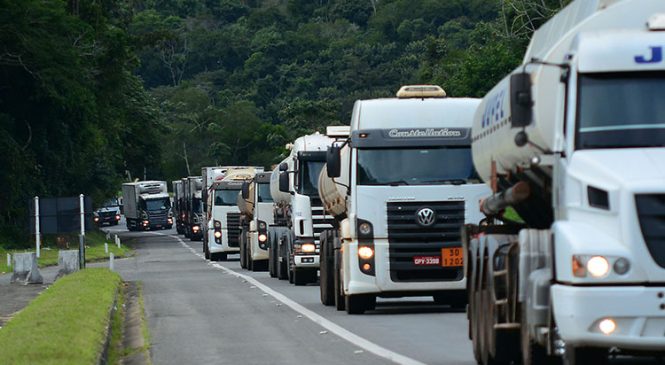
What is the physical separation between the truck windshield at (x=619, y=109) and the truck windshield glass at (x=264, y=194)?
122ft

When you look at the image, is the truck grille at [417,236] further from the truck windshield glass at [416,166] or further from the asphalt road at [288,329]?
the asphalt road at [288,329]

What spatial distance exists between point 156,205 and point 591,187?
117 m

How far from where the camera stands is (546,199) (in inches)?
583

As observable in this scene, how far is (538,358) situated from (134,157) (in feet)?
295

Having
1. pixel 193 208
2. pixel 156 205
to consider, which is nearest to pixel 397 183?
pixel 193 208

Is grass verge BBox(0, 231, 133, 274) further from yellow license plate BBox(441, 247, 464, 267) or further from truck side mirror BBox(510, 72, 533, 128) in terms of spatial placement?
truck side mirror BBox(510, 72, 533, 128)

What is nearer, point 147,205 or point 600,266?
point 600,266

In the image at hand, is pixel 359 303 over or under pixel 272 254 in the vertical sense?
under

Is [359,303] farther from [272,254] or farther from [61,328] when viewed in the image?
[272,254]

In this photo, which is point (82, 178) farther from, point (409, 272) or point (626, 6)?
point (626, 6)

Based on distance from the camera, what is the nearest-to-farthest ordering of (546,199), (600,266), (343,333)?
(600,266), (546,199), (343,333)

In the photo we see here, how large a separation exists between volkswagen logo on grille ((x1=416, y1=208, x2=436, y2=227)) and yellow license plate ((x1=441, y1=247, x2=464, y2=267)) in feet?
1.52

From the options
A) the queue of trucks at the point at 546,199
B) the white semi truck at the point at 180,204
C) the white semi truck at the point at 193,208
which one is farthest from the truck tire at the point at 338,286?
the white semi truck at the point at 180,204

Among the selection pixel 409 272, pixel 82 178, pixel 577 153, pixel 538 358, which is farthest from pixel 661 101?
pixel 82 178
